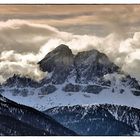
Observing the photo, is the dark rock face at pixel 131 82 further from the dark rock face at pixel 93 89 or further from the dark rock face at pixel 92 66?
the dark rock face at pixel 93 89

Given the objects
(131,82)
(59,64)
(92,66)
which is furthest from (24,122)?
(131,82)

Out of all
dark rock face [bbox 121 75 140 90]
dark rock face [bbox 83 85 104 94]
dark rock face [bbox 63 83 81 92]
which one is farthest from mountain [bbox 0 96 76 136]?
dark rock face [bbox 121 75 140 90]

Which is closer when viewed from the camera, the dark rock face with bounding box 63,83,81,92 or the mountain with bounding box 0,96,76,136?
the mountain with bounding box 0,96,76,136

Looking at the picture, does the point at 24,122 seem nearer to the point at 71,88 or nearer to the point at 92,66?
the point at 71,88

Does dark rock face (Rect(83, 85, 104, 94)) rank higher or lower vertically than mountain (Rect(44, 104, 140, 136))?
higher

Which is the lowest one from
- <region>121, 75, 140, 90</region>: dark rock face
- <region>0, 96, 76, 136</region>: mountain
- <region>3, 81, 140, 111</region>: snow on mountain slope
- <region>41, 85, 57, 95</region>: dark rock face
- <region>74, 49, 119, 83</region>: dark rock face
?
<region>0, 96, 76, 136</region>: mountain

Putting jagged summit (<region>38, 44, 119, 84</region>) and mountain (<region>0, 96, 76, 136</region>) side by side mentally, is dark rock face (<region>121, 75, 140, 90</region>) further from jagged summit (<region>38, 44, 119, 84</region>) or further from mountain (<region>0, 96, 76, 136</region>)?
mountain (<region>0, 96, 76, 136</region>)

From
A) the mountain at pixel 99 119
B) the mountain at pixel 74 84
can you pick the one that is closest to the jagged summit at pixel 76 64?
the mountain at pixel 74 84
